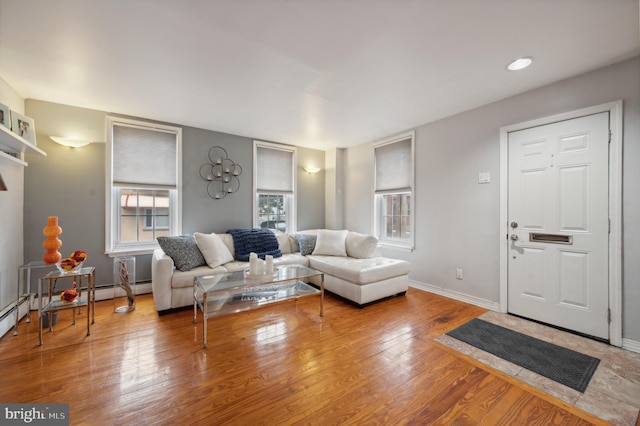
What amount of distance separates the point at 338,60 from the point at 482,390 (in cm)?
271

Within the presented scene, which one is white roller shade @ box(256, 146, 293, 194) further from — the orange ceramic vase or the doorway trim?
the doorway trim

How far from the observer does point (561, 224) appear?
250 cm

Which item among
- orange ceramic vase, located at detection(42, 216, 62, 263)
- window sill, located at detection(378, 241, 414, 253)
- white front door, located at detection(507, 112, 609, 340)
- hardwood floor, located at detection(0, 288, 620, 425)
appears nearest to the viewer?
hardwood floor, located at detection(0, 288, 620, 425)

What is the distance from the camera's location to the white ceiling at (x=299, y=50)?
63.9 inches

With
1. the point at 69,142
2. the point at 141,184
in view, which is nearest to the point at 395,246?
the point at 141,184

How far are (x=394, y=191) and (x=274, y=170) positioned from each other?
7.20 ft

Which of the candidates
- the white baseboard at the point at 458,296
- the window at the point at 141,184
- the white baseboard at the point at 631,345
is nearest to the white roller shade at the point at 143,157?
the window at the point at 141,184

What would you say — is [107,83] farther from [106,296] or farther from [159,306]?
[106,296]

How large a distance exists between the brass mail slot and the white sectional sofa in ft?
4.63

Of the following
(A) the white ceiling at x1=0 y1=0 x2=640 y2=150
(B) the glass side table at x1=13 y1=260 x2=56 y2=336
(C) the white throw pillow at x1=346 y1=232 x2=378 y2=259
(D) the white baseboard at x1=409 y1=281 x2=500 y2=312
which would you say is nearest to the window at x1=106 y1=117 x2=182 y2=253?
(A) the white ceiling at x1=0 y1=0 x2=640 y2=150

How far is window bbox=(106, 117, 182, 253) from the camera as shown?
3.36 m

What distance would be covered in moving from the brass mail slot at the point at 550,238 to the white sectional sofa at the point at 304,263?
4.63 ft

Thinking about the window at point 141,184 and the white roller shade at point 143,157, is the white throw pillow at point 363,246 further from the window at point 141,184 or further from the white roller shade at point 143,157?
the white roller shade at point 143,157

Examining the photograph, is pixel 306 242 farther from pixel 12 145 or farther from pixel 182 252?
pixel 12 145
